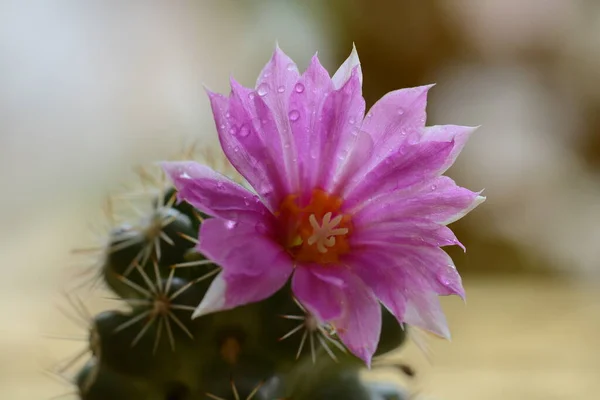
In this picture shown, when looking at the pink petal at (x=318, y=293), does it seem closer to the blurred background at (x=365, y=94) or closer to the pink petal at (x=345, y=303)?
the pink petal at (x=345, y=303)

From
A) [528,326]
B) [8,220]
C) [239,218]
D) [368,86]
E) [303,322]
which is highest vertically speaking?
[239,218]

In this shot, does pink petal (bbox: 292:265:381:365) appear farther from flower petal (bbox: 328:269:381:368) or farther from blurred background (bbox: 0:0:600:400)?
blurred background (bbox: 0:0:600:400)

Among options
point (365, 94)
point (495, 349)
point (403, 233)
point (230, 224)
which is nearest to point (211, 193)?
point (230, 224)

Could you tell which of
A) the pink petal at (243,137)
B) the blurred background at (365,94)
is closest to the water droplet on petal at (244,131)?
the pink petal at (243,137)

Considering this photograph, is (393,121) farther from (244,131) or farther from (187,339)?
(187,339)

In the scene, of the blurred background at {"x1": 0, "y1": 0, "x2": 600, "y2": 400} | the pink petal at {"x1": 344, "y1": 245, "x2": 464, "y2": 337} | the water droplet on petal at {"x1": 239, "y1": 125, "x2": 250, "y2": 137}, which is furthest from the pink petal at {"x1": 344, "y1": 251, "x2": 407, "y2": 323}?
the blurred background at {"x1": 0, "y1": 0, "x2": 600, "y2": 400}

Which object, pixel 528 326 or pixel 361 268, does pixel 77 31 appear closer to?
pixel 528 326

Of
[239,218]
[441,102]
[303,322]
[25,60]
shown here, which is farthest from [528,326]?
[25,60]
